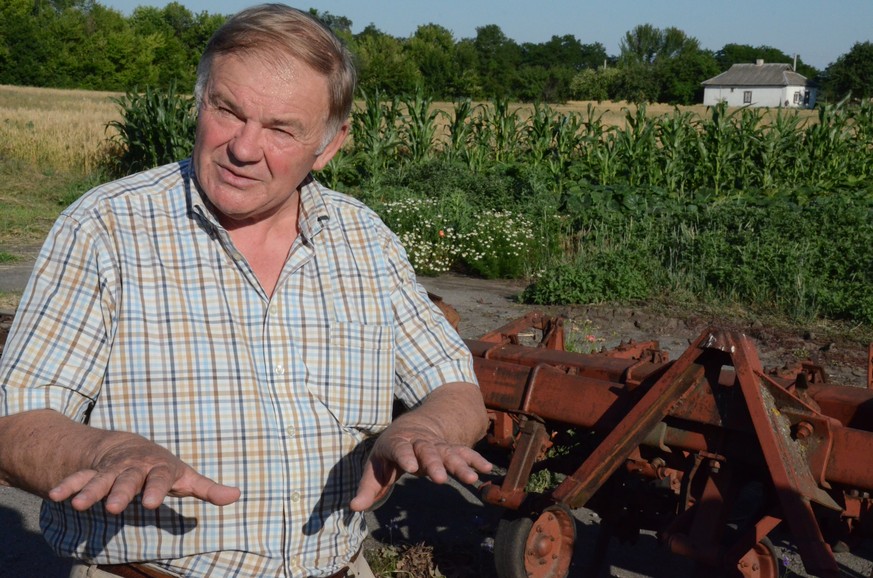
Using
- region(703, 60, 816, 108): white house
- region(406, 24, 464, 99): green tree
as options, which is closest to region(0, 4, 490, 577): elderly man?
region(406, 24, 464, 99): green tree

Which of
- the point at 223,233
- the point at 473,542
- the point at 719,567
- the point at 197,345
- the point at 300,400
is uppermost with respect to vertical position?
the point at 223,233

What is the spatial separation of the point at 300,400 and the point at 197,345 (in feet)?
0.78

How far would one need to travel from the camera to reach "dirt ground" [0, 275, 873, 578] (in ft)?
13.7

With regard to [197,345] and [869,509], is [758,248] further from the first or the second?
[197,345]

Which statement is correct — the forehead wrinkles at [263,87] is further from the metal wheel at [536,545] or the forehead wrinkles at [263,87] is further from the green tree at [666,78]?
the green tree at [666,78]

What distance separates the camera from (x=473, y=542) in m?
4.36

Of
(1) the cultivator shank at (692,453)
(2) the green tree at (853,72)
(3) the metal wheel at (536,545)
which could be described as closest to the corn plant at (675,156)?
(1) the cultivator shank at (692,453)

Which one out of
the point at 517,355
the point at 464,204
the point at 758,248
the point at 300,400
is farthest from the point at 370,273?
the point at 464,204

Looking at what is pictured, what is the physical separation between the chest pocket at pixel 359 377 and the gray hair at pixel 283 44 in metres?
0.47

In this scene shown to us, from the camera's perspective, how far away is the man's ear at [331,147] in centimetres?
213

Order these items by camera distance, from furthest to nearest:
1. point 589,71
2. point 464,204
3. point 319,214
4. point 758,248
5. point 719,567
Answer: point 589,71
point 464,204
point 758,248
point 719,567
point 319,214

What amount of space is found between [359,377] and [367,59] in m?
50.8

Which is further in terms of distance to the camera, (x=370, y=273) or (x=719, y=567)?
(x=719, y=567)

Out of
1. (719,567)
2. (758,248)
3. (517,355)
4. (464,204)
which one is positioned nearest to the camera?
(719,567)
